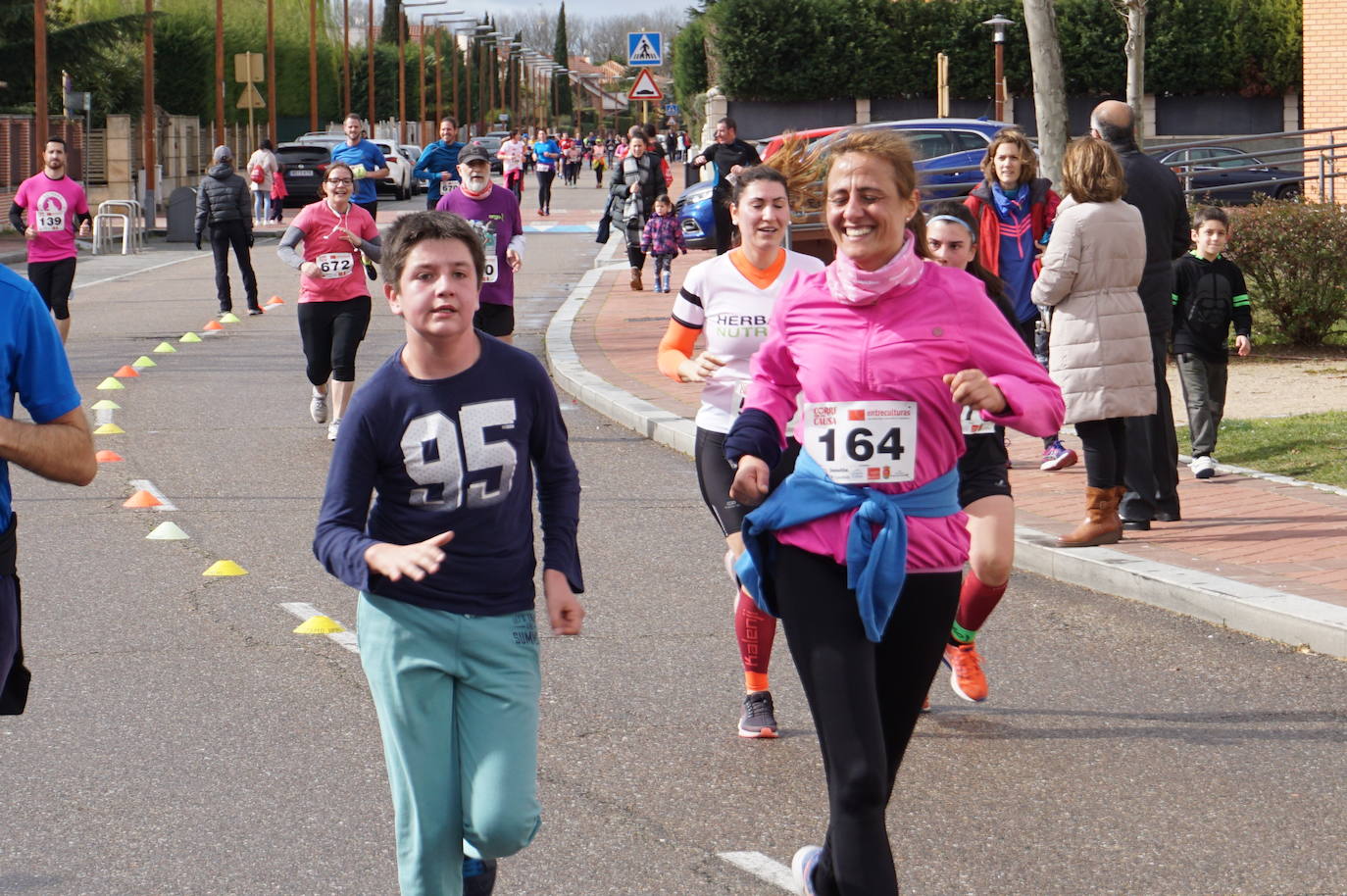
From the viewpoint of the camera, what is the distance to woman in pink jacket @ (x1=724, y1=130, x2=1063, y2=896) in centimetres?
374

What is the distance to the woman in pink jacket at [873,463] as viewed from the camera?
3.74 m

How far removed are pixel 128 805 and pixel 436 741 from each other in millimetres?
1733

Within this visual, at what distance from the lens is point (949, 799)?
16.6ft

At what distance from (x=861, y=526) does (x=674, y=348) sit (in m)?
2.02

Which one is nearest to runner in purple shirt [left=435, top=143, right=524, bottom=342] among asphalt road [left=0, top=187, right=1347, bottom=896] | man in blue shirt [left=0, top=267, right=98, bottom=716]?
asphalt road [left=0, top=187, right=1347, bottom=896]

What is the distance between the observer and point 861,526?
3.74 metres

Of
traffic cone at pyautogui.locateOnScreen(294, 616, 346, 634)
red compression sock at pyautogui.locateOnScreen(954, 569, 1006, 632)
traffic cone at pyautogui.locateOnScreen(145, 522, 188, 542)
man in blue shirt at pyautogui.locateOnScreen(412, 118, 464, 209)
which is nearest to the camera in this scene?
red compression sock at pyautogui.locateOnScreen(954, 569, 1006, 632)

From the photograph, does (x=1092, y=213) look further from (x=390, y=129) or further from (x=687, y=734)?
(x=390, y=129)

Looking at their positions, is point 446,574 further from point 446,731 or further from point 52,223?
point 52,223

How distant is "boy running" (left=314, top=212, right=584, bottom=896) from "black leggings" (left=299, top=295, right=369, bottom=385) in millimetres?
8082

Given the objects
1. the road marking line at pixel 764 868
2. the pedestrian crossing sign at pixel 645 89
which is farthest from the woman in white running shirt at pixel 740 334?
the pedestrian crossing sign at pixel 645 89

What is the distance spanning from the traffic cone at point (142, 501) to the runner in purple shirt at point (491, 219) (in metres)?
2.79

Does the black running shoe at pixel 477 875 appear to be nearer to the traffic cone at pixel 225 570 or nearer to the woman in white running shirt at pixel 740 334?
the woman in white running shirt at pixel 740 334

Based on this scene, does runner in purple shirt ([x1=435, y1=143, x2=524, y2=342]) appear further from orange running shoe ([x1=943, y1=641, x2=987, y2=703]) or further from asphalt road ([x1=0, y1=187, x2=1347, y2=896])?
orange running shoe ([x1=943, y1=641, x2=987, y2=703])
